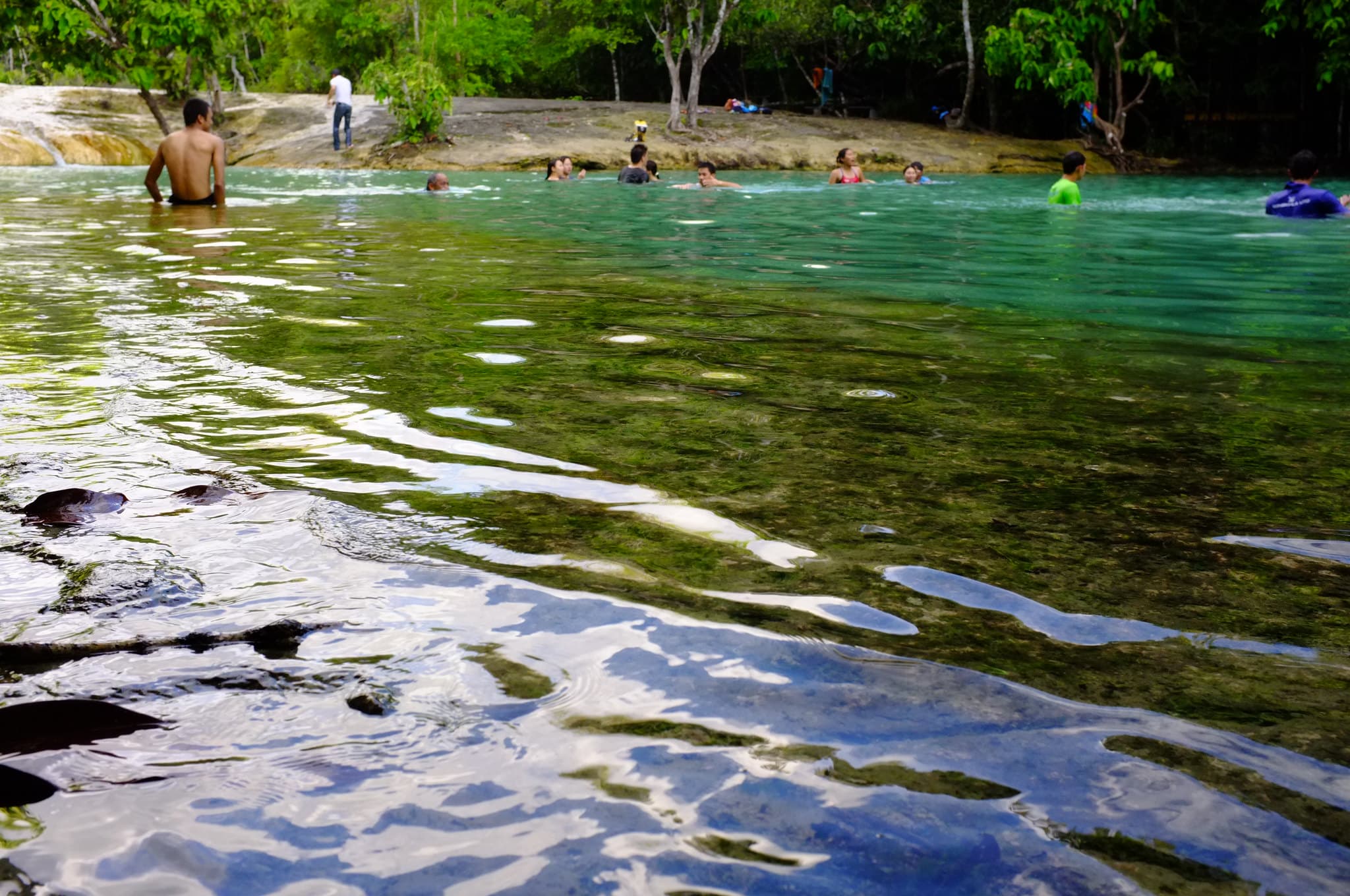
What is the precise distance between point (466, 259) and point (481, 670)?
7.48 meters

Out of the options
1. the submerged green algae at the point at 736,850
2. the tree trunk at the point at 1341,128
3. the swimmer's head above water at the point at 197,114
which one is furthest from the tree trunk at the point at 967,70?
the submerged green algae at the point at 736,850

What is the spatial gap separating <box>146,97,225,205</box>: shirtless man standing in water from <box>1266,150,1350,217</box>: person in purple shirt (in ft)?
40.3

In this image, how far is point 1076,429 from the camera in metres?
4.02

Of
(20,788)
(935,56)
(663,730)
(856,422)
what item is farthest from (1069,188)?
(935,56)

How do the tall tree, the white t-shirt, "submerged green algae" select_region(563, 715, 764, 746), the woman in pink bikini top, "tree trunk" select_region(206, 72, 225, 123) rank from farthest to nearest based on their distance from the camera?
1. "tree trunk" select_region(206, 72, 225, 123)
2. the white t-shirt
3. the tall tree
4. the woman in pink bikini top
5. "submerged green algae" select_region(563, 715, 764, 746)

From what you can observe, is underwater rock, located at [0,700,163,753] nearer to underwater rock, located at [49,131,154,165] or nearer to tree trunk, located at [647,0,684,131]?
tree trunk, located at [647,0,684,131]

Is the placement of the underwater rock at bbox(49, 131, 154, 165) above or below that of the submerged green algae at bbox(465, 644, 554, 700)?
above

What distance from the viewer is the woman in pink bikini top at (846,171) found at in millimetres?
20891

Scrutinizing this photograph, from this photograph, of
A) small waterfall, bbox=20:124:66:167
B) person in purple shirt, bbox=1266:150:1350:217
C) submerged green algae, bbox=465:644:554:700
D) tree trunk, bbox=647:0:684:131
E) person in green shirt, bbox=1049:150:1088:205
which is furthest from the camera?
tree trunk, bbox=647:0:684:131

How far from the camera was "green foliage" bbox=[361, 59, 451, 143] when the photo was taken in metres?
26.6

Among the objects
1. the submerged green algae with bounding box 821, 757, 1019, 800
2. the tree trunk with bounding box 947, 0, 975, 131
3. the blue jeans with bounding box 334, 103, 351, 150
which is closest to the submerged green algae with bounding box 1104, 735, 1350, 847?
the submerged green algae with bounding box 821, 757, 1019, 800

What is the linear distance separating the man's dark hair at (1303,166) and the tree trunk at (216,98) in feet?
82.8

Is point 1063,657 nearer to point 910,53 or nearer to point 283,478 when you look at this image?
point 283,478

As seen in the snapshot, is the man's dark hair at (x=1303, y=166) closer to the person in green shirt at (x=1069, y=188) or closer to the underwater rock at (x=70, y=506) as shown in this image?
the person in green shirt at (x=1069, y=188)
